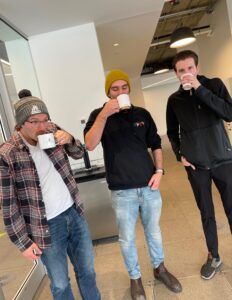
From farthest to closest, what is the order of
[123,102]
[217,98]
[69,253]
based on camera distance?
[217,98], [69,253], [123,102]

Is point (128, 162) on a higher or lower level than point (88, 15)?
Result: lower

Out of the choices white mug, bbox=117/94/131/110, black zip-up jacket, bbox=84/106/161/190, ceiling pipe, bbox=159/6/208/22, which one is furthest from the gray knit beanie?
ceiling pipe, bbox=159/6/208/22

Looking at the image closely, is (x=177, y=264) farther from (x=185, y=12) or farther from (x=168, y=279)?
(x=185, y=12)

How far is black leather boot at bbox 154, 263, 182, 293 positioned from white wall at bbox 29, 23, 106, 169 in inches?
84.7

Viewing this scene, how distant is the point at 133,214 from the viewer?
1.99 metres

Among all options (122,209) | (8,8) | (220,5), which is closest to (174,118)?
(122,209)

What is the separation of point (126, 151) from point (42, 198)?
664mm

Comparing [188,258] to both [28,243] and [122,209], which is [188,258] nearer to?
[122,209]

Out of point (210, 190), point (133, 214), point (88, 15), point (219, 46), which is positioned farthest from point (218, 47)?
point (133, 214)

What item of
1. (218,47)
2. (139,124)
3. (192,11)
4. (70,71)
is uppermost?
(192,11)

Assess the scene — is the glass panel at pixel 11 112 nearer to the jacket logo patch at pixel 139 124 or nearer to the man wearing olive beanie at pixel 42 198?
the man wearing olive beanie at pixel 42 198

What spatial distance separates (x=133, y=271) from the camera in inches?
81.9

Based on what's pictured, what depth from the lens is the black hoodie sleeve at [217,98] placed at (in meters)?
1.87

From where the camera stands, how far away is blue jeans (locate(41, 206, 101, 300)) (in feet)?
5.14
